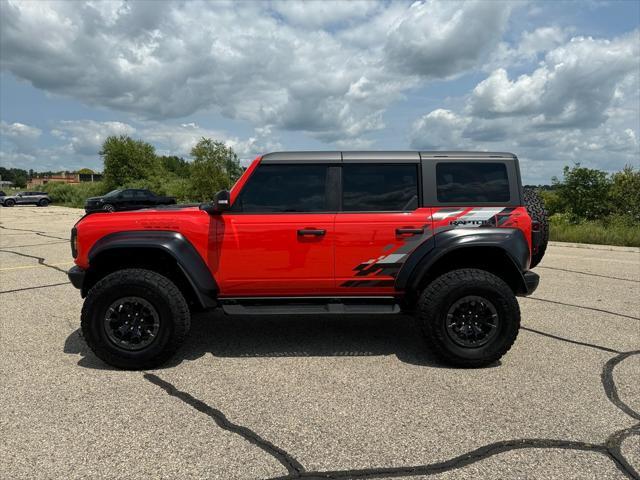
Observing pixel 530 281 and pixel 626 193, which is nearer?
pixel 530 281

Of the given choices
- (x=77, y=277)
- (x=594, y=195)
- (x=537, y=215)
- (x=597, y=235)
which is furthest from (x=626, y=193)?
(x=77, y=277)

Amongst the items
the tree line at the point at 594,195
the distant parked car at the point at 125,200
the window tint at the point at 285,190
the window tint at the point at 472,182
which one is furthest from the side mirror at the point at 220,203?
the distant parked car at the point at 125,200

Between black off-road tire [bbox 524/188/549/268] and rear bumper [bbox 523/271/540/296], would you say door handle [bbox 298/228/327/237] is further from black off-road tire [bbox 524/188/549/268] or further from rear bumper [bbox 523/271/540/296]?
black off-road tire [bbox 524/188/549/268]

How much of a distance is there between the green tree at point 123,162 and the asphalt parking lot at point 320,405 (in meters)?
44.5

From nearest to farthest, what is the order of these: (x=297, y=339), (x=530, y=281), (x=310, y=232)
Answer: (x=310, y=232), (x=530, y=281), (x=297, y=339)

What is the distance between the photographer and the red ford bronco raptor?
12.6ft

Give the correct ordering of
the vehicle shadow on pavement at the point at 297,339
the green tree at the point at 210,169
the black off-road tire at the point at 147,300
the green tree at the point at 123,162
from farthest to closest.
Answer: the green tree at the point at 123,162, the green tree at the point at 210,169, the vehicle shadow on pavement at the point at 297,339, the black off-road tire at the point at 147,300

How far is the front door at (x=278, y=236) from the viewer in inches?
156

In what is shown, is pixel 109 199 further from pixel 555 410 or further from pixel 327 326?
pixel 555 410

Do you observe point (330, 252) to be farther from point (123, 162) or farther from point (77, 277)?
point (123, 162)

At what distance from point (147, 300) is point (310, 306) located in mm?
1375

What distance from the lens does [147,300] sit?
3.80 m

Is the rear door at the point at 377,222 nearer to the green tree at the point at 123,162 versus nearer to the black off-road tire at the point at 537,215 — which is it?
the black off-road tire at the point at 537,215

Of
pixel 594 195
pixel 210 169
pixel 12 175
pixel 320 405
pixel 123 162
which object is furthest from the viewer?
pixel 12 175
